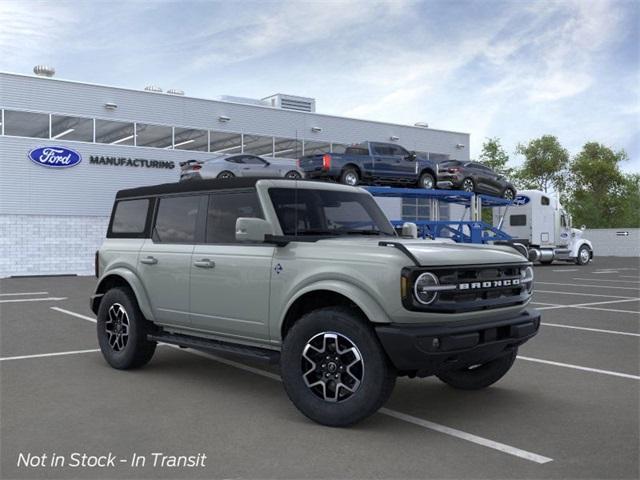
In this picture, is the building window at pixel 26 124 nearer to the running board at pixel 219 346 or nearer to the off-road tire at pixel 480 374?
the running board at pixel 219 346

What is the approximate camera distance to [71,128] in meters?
27.0

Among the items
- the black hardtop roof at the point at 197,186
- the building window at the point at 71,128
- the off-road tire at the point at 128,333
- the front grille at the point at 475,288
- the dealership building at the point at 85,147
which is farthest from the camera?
the building window at the point at 71,128

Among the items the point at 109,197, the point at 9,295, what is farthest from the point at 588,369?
the point at 109,197

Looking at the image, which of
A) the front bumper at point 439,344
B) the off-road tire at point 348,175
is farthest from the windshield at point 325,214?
the off-road tire at point 348,175

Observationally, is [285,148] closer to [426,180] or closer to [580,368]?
[426,180]

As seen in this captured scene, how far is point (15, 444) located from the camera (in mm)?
4434

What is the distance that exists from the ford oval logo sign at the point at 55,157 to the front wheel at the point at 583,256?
23.7 metres

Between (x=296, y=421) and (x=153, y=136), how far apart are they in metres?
25.8

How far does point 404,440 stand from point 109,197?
25750 mm

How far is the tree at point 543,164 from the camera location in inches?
2766

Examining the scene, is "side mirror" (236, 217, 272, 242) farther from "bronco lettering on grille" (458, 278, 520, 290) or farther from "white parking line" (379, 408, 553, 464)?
"white parking line" (379, 408, 553, 464)

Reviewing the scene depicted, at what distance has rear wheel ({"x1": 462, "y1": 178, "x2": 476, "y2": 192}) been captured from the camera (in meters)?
23.9

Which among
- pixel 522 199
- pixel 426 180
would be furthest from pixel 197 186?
pixel 522 199

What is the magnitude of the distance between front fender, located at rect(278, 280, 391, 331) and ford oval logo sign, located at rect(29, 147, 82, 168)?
2397 centimetres
